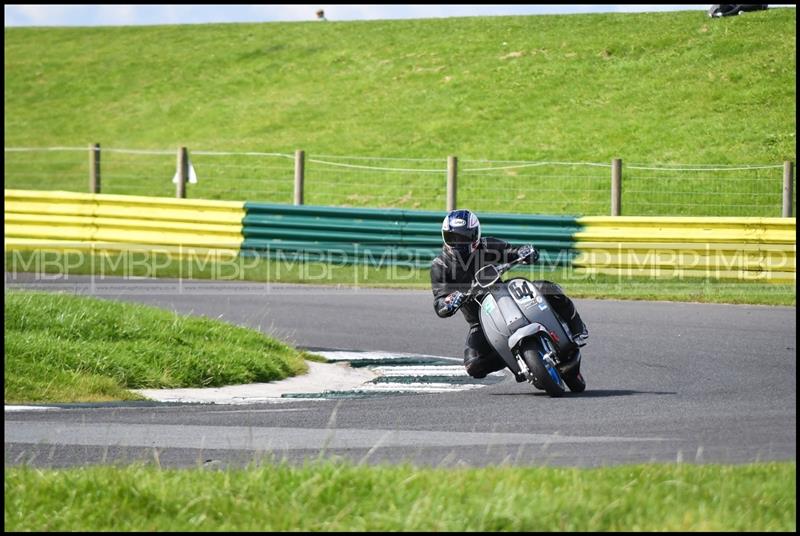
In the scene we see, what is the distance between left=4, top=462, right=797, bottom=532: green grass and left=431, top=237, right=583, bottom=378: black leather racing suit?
4.02 m

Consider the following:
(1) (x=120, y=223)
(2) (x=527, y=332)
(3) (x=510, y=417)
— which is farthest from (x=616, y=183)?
(3) (x=510, y=417)

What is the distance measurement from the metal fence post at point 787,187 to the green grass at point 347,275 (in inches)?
124

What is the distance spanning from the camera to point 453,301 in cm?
1009

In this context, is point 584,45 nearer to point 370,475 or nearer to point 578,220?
point 578,220

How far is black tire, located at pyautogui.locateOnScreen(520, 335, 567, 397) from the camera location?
9742mm

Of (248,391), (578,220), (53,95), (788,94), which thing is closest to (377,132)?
(788,94)

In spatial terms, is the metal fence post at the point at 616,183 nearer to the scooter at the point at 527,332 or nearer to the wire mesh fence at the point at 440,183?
the wire mesh fence at the point at 440,183

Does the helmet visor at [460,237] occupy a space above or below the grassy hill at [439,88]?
below

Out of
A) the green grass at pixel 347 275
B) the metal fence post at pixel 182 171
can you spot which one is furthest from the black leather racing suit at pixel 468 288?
the metal fence post at pixel 182 171

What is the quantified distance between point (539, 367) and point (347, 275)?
10413mm

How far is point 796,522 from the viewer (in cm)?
519

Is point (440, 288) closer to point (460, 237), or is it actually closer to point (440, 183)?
point (460, 237)

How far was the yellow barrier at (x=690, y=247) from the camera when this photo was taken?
58.9 feet

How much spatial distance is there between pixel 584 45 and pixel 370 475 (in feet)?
114
